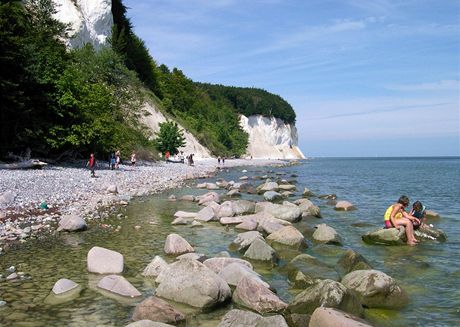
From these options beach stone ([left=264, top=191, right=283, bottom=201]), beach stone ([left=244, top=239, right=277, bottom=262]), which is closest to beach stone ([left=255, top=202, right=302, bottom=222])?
beach stone ([left=244, top=239, right=277, bottom=262])

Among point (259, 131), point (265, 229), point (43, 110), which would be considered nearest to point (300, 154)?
point (259, 131)

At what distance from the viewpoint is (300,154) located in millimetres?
158250

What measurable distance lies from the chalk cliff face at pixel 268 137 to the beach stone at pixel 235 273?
113840 mm

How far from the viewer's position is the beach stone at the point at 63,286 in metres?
7.87

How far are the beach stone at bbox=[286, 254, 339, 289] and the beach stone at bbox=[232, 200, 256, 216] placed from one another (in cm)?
734

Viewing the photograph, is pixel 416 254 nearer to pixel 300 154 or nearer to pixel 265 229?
pixel 265 229

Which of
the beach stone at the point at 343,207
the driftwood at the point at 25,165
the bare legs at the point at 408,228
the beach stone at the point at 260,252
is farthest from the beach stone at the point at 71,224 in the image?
the driftwood at the point at 25,165

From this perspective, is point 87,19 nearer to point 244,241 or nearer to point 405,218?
point 244,241

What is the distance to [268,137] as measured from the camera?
13462 centimetres

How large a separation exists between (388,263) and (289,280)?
3436 millimetres

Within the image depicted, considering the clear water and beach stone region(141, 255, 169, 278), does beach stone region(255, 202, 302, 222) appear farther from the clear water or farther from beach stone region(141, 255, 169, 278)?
beach stone region(141, 255, 169, 278)

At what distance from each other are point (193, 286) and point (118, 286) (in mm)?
1561

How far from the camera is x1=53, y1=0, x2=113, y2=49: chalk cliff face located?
47.1m

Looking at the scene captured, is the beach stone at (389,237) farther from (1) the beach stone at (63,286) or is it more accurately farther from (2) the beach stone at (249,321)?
(1) the beach stone at (63,286)
